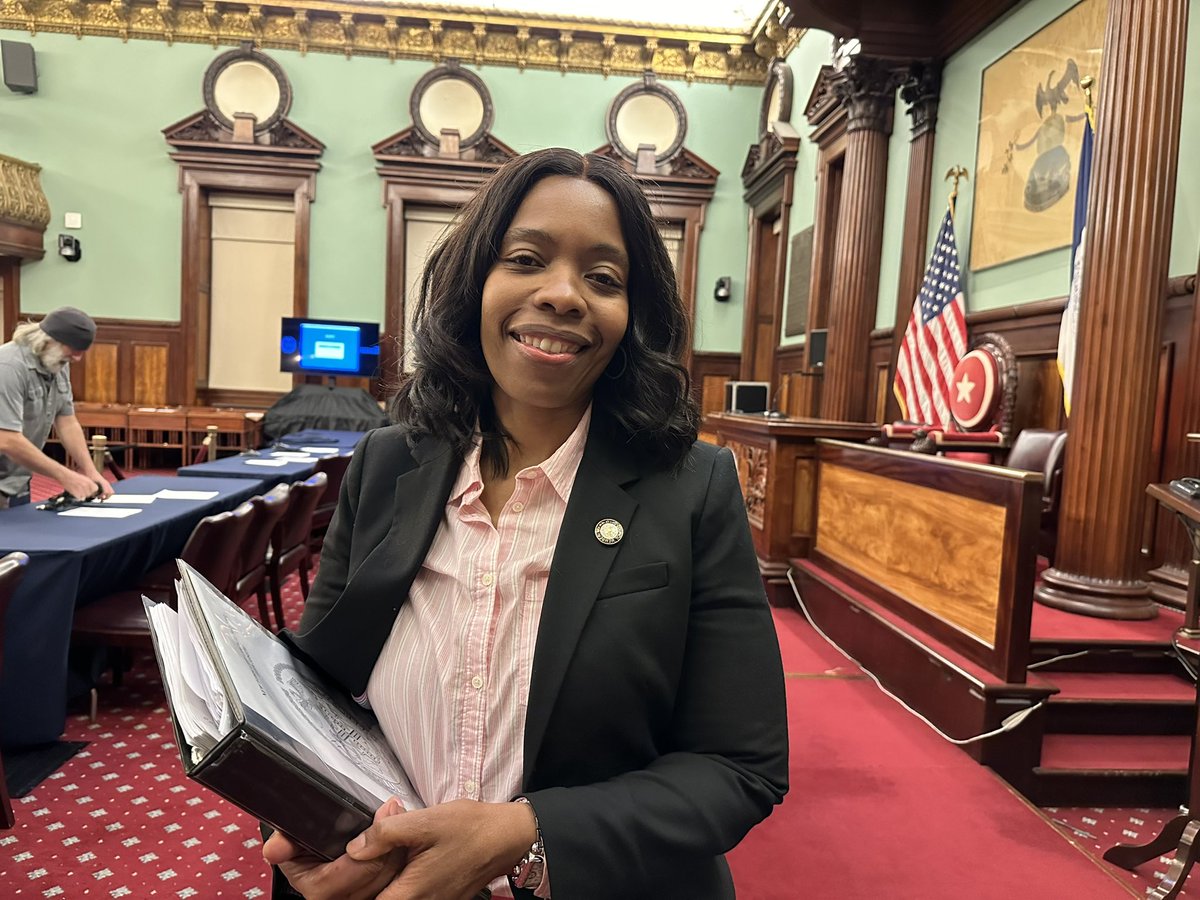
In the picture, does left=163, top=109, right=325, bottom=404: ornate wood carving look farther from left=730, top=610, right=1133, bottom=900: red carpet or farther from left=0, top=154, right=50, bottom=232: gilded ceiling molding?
left=730, top=610, right=1133, bottom=900: red carpet

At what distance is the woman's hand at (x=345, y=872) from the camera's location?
763 millimetres

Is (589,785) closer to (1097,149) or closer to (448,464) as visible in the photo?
(448,464)

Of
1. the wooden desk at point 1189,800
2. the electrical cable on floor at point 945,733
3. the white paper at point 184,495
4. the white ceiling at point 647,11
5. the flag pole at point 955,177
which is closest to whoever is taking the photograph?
the wooden desk at point 1189,800

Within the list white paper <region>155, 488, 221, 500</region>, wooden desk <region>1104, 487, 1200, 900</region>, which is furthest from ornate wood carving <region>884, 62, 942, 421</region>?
white paper <region>155, 488, 221, 500</region>

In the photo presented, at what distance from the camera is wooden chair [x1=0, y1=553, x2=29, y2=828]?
2236 millimetres

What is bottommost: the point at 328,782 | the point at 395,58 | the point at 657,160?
the point at 328,782

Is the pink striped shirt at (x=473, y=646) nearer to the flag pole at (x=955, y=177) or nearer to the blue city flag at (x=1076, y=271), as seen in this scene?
the blue city flag at (x=1076, y=271)

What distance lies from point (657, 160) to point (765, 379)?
10.4 feet

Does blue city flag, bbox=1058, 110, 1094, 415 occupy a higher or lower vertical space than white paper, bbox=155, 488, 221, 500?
higher

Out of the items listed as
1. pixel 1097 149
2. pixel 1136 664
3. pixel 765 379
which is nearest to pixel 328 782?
pixel 1136 664

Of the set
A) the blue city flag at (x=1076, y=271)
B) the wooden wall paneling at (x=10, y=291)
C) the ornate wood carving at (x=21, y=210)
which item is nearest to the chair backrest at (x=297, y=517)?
the blue city flag at (x=1076, y=271)

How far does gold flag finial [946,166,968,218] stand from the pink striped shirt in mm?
5306

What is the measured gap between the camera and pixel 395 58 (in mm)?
10594

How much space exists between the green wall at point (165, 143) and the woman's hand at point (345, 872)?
981 centimetres
